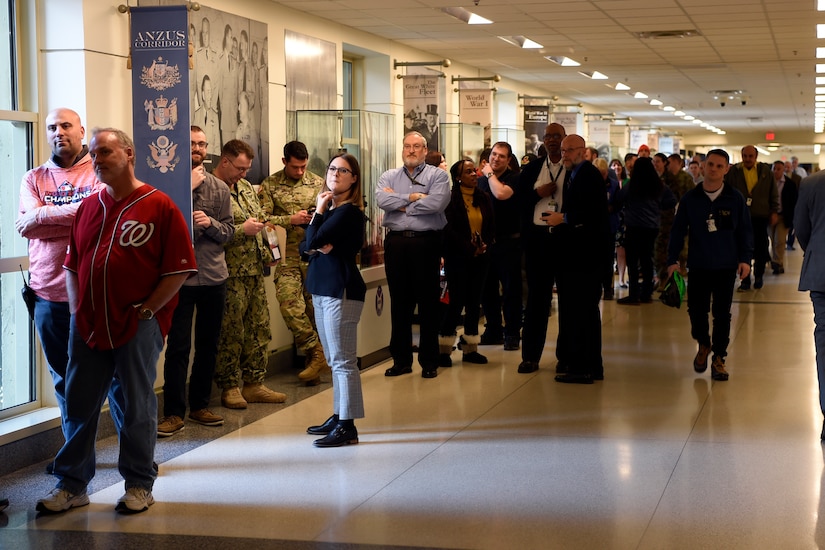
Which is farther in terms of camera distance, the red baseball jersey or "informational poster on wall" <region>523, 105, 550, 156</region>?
"informational poster on wall" <region>523, 105, 550, 156</region>

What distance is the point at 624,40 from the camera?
11969 millimetres

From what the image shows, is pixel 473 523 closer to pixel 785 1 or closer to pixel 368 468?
pixel 368 468

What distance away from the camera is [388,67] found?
12.0 metres

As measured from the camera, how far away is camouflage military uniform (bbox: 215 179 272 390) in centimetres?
659

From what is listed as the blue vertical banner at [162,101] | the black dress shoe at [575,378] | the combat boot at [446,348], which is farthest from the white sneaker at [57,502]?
the combat boot at [446,348]

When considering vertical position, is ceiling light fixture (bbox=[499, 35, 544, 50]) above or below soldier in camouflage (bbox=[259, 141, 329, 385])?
above

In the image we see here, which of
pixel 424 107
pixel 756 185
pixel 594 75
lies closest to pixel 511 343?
pixel 424 107

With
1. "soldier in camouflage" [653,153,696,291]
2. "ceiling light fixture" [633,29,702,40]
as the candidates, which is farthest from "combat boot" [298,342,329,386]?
"soldier in camouflage" [653,153,696,291]

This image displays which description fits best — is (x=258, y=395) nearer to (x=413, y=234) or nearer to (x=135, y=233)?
(x=413, y=234)

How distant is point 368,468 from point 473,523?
3.33 ft

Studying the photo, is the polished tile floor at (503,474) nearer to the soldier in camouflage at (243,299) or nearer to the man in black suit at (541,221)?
the soldier in camouflage at (243,299)

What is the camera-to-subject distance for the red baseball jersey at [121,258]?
4.42 metres

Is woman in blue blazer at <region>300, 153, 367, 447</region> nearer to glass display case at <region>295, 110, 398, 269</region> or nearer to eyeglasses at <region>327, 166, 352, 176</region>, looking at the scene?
eyeglasses at <region>327, 166, 352, 176</region>

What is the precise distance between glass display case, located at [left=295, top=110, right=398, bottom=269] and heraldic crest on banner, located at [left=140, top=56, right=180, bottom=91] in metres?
2.56
